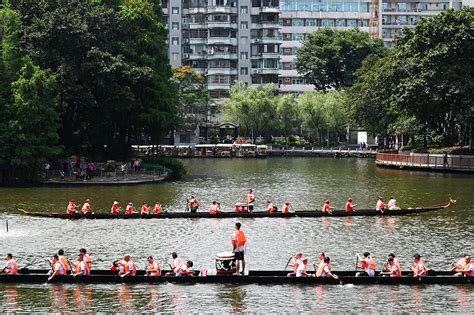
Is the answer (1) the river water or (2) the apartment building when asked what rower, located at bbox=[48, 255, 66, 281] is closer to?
(1) the river water

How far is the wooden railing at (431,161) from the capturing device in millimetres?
90438

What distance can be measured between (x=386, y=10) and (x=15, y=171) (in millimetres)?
128181

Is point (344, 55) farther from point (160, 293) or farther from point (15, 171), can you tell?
point (160, 293)

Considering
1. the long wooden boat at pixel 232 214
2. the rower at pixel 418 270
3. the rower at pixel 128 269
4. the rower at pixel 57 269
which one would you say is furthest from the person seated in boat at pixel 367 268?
the long wooden boat at pixel 232 214

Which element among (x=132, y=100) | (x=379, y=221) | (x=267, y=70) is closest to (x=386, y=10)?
(x=267, y=70)

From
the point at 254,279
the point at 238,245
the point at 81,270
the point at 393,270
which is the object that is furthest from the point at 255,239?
the point at 81,270

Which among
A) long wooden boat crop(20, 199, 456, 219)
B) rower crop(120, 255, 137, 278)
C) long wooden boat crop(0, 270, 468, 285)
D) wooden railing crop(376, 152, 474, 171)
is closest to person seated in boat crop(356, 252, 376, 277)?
long wooden boat crop(0, 270, 468, 285)

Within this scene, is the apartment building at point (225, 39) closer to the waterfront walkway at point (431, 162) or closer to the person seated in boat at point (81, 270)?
the waterfront walkway at point (431, 162)

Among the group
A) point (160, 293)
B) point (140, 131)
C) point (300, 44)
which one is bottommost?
point (160, 293)

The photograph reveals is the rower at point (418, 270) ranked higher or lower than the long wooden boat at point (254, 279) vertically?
higher

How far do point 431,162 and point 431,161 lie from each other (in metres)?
0.12

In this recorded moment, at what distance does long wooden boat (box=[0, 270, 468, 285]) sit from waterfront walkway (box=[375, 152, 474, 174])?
189ft

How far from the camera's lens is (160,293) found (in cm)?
3384

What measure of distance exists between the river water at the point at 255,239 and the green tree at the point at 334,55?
7339cm
